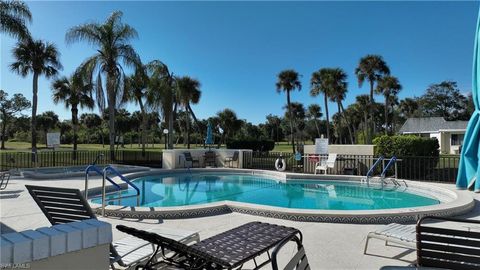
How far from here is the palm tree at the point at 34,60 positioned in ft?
61.9

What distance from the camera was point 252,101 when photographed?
4131cm

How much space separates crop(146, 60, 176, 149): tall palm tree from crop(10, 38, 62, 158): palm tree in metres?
6.16

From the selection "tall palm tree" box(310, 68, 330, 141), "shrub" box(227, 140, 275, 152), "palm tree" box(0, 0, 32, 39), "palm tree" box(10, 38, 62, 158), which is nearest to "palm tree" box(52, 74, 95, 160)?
"palm tree" box(10, 38, 62, 158)

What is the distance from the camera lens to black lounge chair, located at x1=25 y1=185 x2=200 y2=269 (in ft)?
11.7

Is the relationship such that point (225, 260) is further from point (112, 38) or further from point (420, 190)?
point (112, 38)

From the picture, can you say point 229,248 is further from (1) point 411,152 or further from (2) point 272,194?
(1) point 411,152

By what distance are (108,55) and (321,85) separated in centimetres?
2187

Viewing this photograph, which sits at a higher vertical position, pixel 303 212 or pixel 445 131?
pixel 445 131

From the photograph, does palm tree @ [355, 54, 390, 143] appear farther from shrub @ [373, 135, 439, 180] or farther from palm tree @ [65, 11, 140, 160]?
palm tree @ [65, 11, 140, 160]

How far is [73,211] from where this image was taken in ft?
12.7

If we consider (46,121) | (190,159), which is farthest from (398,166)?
(46,121)

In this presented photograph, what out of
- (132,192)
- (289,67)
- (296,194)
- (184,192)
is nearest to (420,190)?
(296,194)

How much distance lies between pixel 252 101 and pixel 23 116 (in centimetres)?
3768

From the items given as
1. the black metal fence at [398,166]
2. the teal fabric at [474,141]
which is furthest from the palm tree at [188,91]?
the teal fabric at [474,141]
